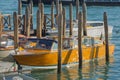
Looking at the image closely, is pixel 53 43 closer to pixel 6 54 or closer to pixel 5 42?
pixel 6 54

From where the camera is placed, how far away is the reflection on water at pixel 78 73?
2723 cm

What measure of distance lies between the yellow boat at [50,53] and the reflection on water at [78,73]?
18.5 inches

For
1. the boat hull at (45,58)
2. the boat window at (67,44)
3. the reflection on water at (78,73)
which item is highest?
the boat window at (67,44)

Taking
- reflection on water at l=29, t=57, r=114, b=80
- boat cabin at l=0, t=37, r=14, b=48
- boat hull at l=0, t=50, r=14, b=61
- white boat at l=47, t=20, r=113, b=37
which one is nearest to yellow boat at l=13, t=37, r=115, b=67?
reflection on water at l=29, t=57, r=114, b=80

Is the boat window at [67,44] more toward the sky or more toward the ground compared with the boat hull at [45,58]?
more toward the sky

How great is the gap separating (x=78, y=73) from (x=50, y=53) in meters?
2.15

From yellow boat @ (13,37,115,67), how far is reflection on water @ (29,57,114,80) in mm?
471

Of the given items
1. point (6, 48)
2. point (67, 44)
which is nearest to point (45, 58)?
point (67, 44)

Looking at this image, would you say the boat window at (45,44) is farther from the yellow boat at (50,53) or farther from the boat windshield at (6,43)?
the boat windshield at (6,43)

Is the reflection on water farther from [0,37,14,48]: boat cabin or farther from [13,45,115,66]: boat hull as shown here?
[0,37,14,48]: boat cabin

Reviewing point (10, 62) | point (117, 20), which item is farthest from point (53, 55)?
point (117, 20)

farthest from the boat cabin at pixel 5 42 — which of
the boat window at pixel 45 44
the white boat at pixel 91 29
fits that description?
the white boat at pixel 91 29

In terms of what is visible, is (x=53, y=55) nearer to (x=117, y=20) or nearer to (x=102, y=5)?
(x=117, y=20)

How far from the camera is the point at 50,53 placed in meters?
27.9
